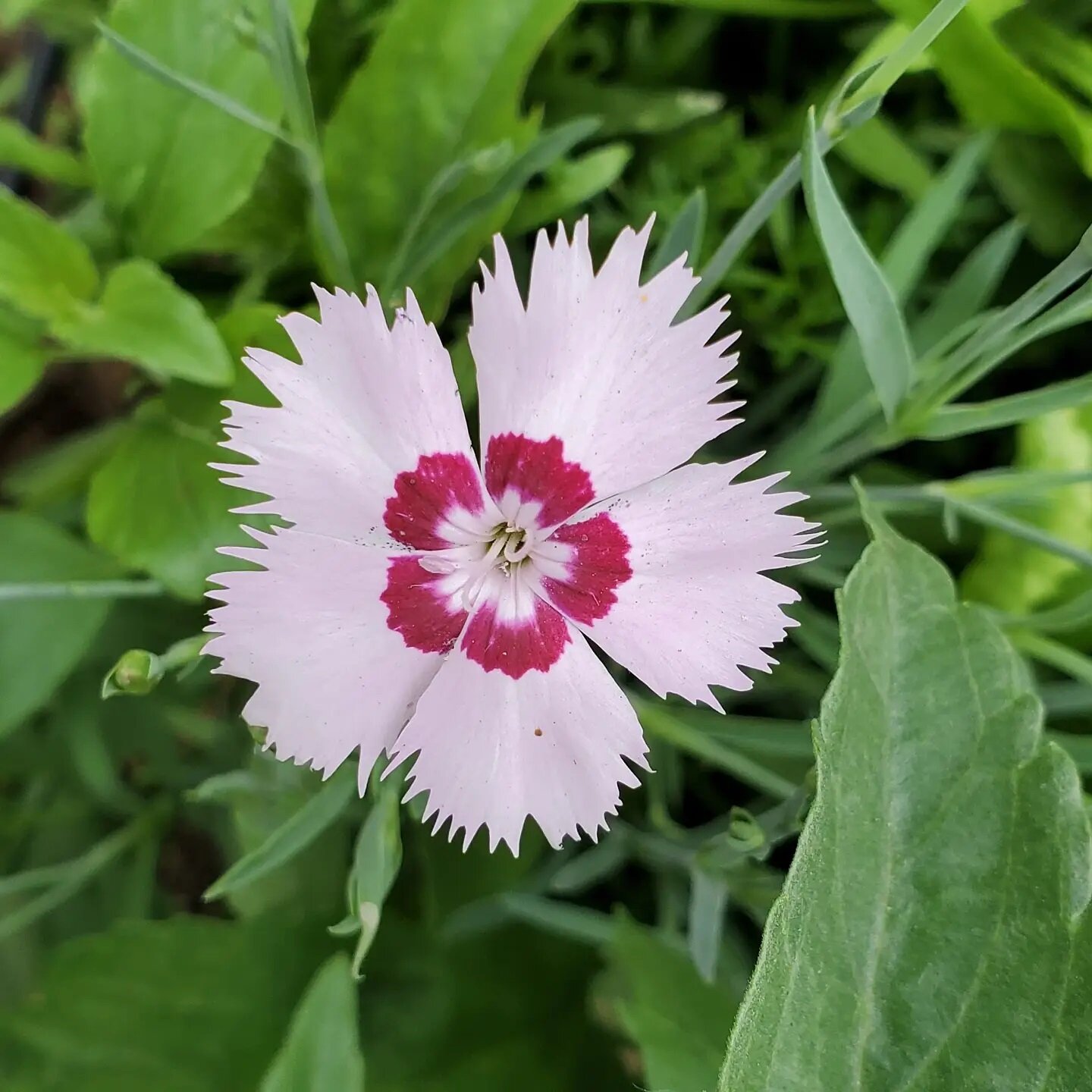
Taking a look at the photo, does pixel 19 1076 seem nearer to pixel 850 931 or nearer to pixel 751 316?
pixel 850 931

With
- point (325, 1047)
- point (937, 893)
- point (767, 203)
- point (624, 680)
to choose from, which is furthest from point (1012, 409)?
point (325, 1047)

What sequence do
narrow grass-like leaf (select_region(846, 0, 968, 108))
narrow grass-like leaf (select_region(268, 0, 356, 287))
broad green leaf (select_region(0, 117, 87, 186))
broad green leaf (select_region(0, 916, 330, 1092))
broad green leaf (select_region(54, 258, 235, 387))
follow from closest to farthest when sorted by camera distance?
narrow grass-like leaf (select_region(846, 0, 968, 108)), narrow grass-like leaf (select_region(268, 0, 356, 287)), broad green leaf (select_region(54, 258, 235, 387)), broad green leaf (select_region(0, 117, 87, 186)), broad green leaf (select_region(0, 916, 330, 1092))

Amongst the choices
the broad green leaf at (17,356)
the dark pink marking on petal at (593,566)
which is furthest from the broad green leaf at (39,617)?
the dark pink marking on petal at (593,566)

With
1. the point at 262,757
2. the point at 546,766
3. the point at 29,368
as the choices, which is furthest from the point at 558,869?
the point at 29,368

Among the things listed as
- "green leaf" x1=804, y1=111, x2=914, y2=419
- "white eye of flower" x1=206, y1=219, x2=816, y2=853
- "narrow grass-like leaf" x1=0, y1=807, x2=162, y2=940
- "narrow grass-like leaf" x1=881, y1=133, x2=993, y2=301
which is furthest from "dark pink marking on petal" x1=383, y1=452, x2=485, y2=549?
"narrow grass-like leaf" x1=0, y1=807, x2=162, y2=940

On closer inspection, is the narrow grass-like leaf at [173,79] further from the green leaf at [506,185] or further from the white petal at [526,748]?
the white petal at [526,748]

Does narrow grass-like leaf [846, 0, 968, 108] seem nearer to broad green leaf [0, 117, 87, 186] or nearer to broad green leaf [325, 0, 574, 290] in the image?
broad green leaf [325, 0, 574, 290]
